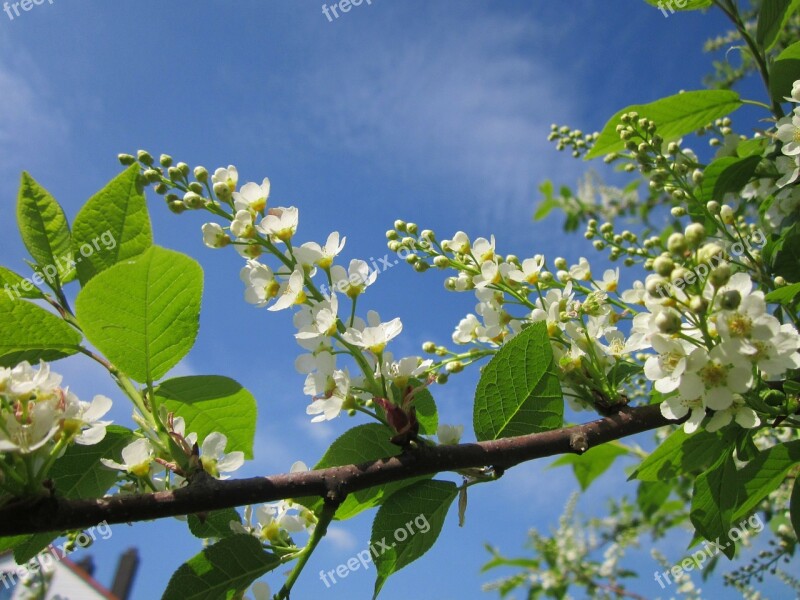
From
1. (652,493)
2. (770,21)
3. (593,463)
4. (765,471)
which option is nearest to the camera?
(765,471)

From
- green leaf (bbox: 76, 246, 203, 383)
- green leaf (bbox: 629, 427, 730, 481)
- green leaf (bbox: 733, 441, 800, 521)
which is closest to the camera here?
green leaf (bbox: 76, 246, 203, 383)

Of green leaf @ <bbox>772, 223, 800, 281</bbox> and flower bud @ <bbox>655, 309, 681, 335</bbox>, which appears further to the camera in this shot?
green leaf @ <bbox>772, 223, 800, 281</bbox>

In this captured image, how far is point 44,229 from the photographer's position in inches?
62.2

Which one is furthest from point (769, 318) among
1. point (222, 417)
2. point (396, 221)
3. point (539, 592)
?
point (539, 592)

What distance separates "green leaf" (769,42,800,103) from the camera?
196 centimetres

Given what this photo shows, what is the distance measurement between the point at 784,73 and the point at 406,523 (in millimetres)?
1914

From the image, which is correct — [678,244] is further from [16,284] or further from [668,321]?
[16,284]

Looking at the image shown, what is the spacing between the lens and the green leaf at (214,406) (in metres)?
1.54

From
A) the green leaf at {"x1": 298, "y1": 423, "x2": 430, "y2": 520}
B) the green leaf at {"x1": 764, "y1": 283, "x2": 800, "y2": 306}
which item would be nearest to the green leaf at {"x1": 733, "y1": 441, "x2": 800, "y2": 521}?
the green leaf at {"x1": 764, "y1": 283, "x2": 800, "y2": 306}

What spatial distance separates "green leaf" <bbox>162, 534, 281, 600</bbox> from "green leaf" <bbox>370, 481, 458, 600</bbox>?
231 millimetres

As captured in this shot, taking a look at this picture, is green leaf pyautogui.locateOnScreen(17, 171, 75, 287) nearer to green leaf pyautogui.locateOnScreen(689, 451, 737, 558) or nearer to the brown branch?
the brown branch

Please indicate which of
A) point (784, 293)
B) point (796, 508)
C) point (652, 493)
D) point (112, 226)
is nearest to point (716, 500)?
point (796, 508)

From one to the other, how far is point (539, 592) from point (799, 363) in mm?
5742

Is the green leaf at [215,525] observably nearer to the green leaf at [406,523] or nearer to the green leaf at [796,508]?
the green leaf at [406,523]
